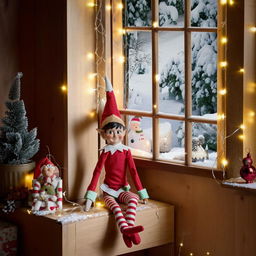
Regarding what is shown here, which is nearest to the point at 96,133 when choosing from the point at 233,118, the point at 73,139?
the point at 73,139

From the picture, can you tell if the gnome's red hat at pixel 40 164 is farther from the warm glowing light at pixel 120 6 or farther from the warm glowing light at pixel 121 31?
the warm glowing light at pixel 120 6

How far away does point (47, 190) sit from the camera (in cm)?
320

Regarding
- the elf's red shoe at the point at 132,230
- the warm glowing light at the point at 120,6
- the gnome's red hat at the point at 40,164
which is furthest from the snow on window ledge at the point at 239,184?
the warm glowing light at the point at 120,6

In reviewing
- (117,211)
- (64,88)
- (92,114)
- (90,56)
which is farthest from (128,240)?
(90,56)

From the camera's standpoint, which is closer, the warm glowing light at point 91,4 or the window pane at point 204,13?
the window pane at point 204,13

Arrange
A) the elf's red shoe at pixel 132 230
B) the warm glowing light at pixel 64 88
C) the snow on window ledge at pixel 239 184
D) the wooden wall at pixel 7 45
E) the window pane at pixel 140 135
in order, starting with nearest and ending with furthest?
the snow on window ledge at pixel 239 184 < the elf's red shoe at pixel 132 230 < the warm glowing light at pixel 64 88 < the window pane at pixel 140 135 < the wooden wall at pixel 7 45

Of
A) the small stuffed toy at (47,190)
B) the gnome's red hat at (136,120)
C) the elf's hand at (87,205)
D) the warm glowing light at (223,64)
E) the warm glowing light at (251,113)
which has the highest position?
the warm glowing light at (223,64)

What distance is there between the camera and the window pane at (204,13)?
3.14 metres

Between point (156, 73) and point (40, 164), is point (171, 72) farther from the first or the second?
point (40, 164)

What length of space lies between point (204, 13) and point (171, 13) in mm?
199

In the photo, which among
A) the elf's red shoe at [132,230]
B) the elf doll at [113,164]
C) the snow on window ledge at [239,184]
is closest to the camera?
the snow on window ledge at [239,184]

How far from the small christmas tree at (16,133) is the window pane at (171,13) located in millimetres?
768

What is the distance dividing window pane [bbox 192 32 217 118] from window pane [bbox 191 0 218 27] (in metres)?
0.05

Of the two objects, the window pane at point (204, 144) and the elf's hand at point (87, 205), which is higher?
the window pane at point (204, 144)
